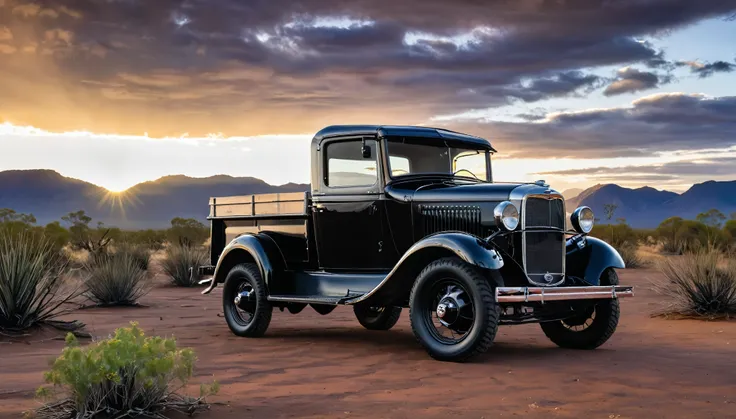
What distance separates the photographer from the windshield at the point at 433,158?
11.5 metres

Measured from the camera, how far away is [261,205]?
13203mm

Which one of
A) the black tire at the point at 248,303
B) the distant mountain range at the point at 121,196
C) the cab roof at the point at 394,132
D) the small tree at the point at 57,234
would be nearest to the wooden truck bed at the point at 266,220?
the black tire at the point at 248,303

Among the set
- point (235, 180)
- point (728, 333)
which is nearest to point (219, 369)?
point (728, 333)

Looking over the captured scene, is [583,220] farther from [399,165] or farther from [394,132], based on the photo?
[394,132]

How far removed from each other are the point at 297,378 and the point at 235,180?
158 meters

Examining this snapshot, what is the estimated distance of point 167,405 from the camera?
693 centimetres

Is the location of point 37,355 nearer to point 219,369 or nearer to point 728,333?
point 219,369

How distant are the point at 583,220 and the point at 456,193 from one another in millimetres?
1894

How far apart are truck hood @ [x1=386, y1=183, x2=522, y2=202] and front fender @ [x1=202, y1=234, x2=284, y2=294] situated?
2.22 metres

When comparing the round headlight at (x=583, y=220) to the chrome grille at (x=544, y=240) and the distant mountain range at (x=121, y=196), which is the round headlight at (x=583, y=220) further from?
the distant mountain range at (x=121, y=196)

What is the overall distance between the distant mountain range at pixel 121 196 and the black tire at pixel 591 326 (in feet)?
462

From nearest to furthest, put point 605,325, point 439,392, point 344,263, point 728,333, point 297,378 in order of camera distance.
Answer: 1. point 439,392
2. point 297,378
3. point 605,325
4. point 344,263
5. point 728,333

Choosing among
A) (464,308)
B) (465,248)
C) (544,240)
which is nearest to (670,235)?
(544,240)

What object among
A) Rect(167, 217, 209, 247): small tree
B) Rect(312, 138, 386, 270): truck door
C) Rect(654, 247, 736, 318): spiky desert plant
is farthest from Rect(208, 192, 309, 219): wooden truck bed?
Rect(167, 217, 209, 247): small tree
